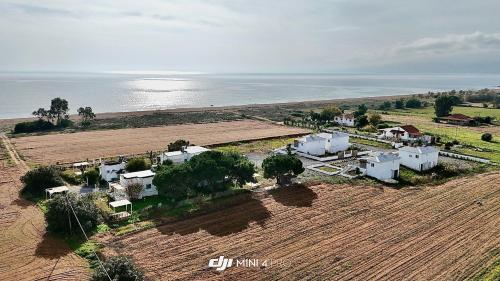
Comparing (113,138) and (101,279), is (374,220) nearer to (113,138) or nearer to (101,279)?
(101,279)

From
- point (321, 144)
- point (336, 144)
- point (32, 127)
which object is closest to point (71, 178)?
point (321, 144)

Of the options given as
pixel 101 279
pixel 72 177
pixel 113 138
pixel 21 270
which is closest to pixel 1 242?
pixel 21 270

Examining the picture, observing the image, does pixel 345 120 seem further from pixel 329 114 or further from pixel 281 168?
pixel 281 168

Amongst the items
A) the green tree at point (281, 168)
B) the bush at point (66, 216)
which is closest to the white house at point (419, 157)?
the green tree at point (281, 168)

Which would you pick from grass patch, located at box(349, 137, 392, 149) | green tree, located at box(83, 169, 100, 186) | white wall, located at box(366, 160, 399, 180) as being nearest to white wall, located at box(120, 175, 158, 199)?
green tree, located at box(83, 169, 100, 186)

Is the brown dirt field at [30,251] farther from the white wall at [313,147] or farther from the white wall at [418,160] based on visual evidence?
the white wall at [418,160]

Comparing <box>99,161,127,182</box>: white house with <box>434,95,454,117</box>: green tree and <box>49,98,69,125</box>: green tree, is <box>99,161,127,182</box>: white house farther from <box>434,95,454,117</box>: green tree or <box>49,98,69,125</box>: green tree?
<box>434,95,454,117</box>: green tree
